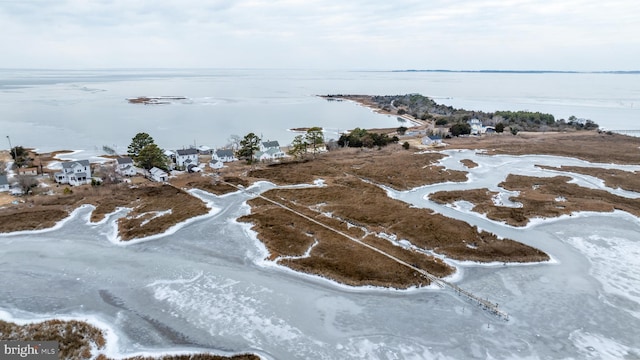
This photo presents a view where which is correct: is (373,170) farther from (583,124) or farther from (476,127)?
(583,124)

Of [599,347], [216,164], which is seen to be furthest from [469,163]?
[599,347]

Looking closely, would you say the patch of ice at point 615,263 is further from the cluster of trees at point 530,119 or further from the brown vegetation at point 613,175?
the cluster of trees at point 530,119

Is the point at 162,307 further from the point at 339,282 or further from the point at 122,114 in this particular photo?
the point at 122,114

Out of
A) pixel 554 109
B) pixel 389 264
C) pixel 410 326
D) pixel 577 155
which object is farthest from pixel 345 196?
pixel 554 109

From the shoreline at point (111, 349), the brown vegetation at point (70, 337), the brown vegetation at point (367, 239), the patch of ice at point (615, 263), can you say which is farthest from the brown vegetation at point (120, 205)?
the patch of ice at point (615, 263)

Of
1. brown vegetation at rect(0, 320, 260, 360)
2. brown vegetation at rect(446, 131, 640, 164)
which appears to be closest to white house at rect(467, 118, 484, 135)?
brown vegetation at rect(446, 131, 640, 164)

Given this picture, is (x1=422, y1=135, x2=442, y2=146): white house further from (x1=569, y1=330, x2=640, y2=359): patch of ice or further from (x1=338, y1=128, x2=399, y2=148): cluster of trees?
(x1=569, y1=330, x2=640, y2=359): patch of ice
